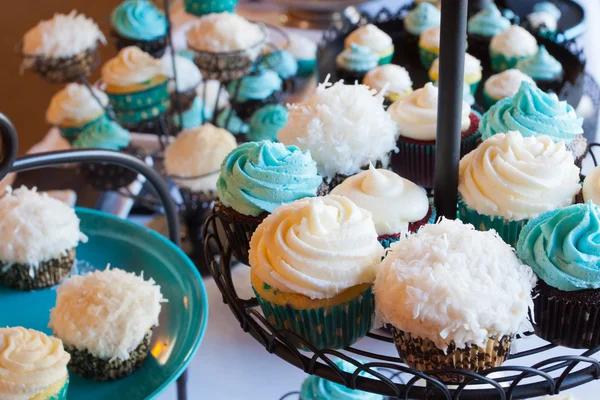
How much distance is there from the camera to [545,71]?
1.84 m

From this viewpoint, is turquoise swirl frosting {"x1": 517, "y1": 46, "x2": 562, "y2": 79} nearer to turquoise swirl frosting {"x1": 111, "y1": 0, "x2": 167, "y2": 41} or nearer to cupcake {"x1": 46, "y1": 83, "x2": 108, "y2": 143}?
turquoise swirl frosting {"x1": 111, "y1": 0, "x2": 167, "y2": 41}

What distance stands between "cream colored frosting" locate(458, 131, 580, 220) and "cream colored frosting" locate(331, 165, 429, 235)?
2.7 inches

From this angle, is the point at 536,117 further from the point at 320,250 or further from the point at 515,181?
the point at 320,250

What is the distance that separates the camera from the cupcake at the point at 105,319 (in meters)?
1.11

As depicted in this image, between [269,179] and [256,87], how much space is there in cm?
135

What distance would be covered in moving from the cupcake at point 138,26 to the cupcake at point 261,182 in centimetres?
127

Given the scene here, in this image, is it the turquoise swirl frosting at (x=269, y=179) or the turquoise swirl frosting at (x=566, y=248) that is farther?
the turquoise swirl frosting at (x=269, y=179)

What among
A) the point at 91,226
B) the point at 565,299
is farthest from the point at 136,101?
the point at 565,299

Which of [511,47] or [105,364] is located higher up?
[511,47]

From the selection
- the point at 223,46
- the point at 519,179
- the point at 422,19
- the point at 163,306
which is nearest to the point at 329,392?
the point at 163,306

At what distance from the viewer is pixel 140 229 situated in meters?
1.22

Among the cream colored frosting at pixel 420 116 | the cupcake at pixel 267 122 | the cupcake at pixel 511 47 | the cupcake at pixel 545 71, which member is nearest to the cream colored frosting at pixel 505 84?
the cupcake at pixel 545 71

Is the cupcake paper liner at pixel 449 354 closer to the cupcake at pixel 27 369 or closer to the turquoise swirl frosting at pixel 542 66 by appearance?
the cupcake at pixel 27 369

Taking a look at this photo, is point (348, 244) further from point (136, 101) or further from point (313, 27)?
point (313, 27)
